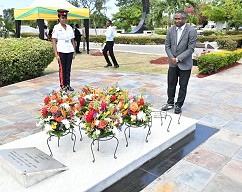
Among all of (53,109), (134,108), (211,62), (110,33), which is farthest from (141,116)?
(110,33)

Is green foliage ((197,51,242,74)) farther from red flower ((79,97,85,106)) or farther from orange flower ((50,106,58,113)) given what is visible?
orange flower ((50,106,58,113))

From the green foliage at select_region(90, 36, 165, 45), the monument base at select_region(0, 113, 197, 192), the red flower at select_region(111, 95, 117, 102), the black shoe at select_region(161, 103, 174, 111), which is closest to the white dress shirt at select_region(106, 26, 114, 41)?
the black shoe at select_region(161, 103, 174, 111)

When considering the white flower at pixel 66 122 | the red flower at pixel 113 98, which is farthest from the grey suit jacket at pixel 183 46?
the white flower at pixel 66 122

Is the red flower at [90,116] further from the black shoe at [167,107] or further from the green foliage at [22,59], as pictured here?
the green foliage at [22,59]

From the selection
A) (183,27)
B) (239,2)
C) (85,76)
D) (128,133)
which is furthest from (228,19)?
(128,133)

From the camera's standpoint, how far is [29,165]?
7.70 ft

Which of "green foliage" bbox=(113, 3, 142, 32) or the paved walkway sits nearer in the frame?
the paved walkway

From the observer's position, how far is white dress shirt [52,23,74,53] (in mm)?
5121

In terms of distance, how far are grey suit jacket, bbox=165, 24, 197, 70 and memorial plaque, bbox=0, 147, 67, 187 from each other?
2.56 meters

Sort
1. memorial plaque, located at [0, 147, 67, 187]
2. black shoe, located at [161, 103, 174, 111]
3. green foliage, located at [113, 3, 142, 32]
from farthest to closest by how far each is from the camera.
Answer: green foliage, located at [113, 3, 142, 32] < black shoe, located at [161, 103, 174, 111] < memorial plaque, located at [0, 147, 67, 187]

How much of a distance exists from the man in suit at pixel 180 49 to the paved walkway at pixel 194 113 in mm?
597

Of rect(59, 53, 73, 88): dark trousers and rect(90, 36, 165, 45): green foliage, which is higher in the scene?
rect(90, 36, 165, 45): green foliage

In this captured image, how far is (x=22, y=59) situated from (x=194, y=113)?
4.45 m

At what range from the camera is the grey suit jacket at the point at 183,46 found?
4031mm
